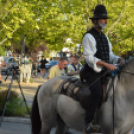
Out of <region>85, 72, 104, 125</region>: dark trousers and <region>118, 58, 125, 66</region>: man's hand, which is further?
<region>118, 58, 125, 66</region>: man's hand

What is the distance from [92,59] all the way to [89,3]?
1227 cm

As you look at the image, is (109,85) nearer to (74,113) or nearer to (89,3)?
(74,113)

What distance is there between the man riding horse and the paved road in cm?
340

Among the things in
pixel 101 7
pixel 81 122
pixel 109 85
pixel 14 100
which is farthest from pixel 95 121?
pixel 14 100

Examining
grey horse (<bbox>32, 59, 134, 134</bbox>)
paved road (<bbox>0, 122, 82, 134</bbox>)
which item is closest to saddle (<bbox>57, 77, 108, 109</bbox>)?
grey horse (<bbox>32, 59, 134, 134</bbox>)

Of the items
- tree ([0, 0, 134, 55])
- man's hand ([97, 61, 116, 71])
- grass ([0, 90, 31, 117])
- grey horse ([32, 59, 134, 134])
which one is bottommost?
grass ([0, 90, 31, 117])

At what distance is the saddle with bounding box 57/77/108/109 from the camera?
521cm

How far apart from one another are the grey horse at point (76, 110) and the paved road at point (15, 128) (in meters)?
2.50

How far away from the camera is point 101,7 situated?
5270mm

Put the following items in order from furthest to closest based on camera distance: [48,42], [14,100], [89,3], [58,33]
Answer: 1. [48,42]
2. [58,33]
3. [89,3]
4. [14,100]

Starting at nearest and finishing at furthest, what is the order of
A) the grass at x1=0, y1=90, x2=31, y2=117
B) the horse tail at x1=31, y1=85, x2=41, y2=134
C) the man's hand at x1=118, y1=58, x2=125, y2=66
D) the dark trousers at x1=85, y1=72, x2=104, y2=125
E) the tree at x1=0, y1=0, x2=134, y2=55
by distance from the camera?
1. the dark trousers at x1=85, y1=72, x2=104, y2=125
2. the man's hand at x1=118, y1=58, x2=125, y2=66
3. the horse tail at x1=31, y1=85, x2=41, y2=134
4. the grass at x1=0, y1=90, x2=31, y2=117
5. the tree at x1=0, y1=0, x2=134, y2=55

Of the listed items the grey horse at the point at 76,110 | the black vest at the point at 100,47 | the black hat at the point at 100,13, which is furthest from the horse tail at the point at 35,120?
the black hat at the point at 100,13

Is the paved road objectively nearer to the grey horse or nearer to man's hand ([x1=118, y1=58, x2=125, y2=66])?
the grey horse

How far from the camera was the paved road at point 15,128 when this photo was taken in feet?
27.7
